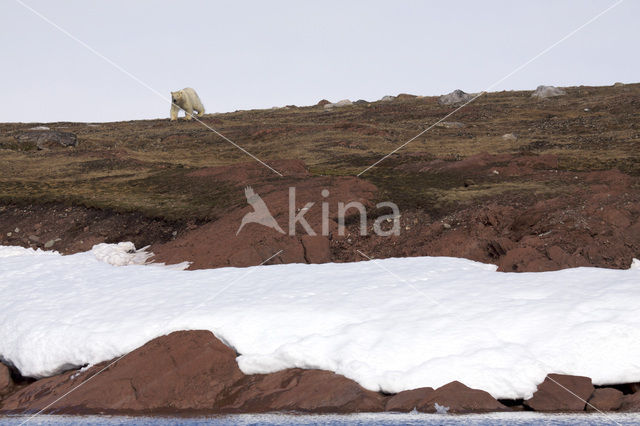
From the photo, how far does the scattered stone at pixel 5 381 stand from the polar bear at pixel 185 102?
72.0 meters

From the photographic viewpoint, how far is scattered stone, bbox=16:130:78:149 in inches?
2376

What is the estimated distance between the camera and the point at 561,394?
1170 centimetres

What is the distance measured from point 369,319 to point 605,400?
16.7 feet

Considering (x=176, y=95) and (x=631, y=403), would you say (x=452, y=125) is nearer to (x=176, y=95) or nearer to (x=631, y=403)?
(x=176, y=95)

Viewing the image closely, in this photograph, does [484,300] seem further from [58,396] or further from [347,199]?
[347,199]

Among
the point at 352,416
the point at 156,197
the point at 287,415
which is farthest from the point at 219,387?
the point at 156,197

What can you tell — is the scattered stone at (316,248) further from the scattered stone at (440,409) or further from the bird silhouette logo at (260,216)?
the scattered stone at (440,409)

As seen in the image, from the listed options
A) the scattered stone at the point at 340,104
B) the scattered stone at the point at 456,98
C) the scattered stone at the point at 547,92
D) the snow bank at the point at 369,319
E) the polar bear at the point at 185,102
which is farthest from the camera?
the scattered stone at the point at 340,104

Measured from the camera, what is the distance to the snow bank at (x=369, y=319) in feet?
40.6

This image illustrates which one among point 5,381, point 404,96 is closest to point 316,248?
point 5,381

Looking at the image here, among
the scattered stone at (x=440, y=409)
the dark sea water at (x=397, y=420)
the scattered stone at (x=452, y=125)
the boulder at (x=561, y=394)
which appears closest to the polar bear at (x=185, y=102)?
the scattered stone at (x=452, y=125)

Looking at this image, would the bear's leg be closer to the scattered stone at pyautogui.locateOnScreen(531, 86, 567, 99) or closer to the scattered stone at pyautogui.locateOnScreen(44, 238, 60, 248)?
the scattered stone at pyautogui.locateOnScreen(531, 86, 567, 99)

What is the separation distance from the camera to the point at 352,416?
1147 centimetres

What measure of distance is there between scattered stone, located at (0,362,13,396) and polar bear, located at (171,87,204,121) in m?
72.0
